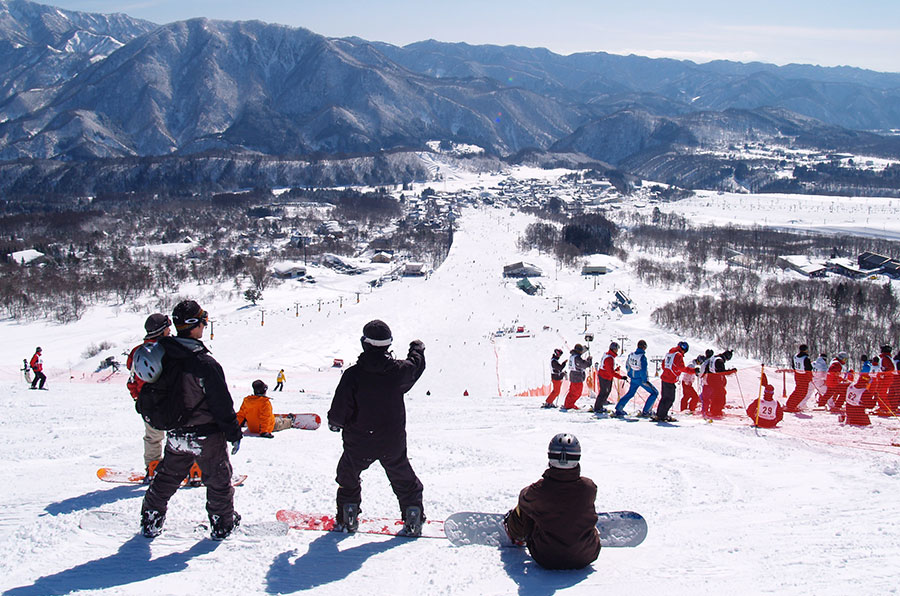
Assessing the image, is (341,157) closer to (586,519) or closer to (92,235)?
(92,235)

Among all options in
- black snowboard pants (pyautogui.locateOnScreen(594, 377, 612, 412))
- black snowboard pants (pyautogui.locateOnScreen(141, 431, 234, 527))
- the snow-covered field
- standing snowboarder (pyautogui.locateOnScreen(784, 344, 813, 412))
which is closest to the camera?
the snow-covered field

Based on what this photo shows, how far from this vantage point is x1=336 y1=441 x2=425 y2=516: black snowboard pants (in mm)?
4344

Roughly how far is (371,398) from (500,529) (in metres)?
1.44

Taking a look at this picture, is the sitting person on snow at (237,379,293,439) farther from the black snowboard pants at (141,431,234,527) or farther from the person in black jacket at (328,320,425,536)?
the person in black jacket at (328,320,425,536)

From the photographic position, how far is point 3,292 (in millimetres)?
54188

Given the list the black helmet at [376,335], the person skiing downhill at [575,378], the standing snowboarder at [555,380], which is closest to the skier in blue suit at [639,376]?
the person skiing downhill at [575,378]

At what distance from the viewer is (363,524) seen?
185 inches

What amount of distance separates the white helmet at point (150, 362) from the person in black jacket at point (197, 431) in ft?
0.13

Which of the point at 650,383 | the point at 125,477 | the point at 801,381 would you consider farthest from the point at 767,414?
the point at 125,477

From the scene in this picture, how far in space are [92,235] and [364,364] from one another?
111 metres

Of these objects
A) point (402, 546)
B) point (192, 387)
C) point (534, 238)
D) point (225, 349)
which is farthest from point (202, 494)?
point (534, 238)

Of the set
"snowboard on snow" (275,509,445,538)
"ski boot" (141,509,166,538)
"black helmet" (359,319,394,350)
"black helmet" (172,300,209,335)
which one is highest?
"black helmet" (172,300,209,335)

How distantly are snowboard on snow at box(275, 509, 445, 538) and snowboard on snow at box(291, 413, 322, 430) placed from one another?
3.82 metres

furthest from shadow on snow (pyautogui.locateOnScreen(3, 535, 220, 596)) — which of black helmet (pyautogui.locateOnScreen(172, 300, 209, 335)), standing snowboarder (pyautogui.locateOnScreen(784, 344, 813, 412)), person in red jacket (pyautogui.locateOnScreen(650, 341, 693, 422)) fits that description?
standing snowboarder (pyautogui.locateOnScreen(784, 344, 813, 412))
